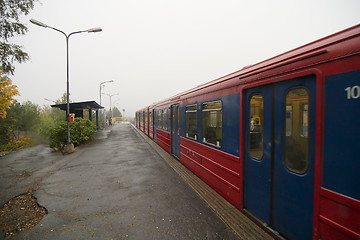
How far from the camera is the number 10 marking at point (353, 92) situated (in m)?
1.94

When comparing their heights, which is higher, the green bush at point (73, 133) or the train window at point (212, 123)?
the train window at point (212, 123)

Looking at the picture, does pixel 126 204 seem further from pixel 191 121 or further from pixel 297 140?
pixel 297 140

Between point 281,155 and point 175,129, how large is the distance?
6087mm

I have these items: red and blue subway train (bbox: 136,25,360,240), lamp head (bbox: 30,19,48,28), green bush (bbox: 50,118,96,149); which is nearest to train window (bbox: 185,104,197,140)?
red and blue subway train (bbox: 136,25,360,240)

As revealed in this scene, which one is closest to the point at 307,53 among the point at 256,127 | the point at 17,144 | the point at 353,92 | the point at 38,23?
the point at 353,92

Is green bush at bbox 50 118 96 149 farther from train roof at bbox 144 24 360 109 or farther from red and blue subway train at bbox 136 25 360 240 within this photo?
train roof at bbox 144 24 360 109

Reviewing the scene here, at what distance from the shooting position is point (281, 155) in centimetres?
287

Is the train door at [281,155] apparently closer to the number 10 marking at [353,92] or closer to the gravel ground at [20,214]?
the number 10 marking at [353,92]

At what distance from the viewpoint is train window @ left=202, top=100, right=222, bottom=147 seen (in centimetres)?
470

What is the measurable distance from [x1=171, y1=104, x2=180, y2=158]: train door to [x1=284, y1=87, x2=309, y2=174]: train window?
5584 millimetres

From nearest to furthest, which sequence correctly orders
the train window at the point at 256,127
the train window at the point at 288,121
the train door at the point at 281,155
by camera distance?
the train door at the point at 281,155 → the train window at the point at 288,121 → the train window at the point at 256,127

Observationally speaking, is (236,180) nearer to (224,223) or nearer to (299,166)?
(224,223)

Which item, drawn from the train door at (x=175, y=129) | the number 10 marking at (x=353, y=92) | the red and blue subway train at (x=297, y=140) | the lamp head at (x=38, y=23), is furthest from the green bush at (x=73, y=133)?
the number 10 marking at (x=353, y=92)

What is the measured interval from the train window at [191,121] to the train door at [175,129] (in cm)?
117
